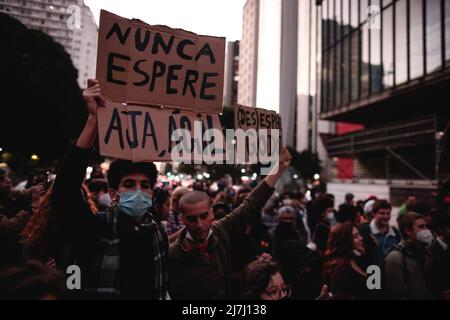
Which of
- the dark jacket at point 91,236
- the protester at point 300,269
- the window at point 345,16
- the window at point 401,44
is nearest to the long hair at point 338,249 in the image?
the protester at point 300,269

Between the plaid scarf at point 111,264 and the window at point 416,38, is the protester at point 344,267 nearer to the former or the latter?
the plaid scarf at point 111,264

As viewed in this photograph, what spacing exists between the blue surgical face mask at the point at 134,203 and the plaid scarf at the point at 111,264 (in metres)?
0.04

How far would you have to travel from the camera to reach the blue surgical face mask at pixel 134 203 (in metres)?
1.71

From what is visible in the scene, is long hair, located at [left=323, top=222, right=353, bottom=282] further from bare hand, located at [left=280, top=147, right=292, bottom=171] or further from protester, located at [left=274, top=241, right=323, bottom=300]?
bare hand, located at [left=280, top=147, right=292, bottom=171]

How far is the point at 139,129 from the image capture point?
194 centimetres

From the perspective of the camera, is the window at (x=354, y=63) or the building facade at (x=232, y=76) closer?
the window at (x=354, y=63)

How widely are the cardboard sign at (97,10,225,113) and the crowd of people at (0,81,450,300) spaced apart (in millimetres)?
250

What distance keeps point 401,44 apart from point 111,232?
21634mm

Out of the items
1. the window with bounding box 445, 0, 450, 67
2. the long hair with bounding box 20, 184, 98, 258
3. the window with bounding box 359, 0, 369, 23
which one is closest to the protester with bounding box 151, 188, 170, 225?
the long hair with bounding box 20, 184, 98, 258

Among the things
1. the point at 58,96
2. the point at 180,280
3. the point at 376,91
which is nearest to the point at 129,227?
the point at 180,280

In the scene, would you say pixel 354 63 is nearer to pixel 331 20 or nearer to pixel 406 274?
pixel 331 20

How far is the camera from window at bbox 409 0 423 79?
17719mm

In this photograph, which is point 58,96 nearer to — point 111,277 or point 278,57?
point 278,57

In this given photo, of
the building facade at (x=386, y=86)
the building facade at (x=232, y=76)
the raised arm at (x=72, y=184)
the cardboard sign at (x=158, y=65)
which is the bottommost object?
the raised arm at (x=72, y=184)
